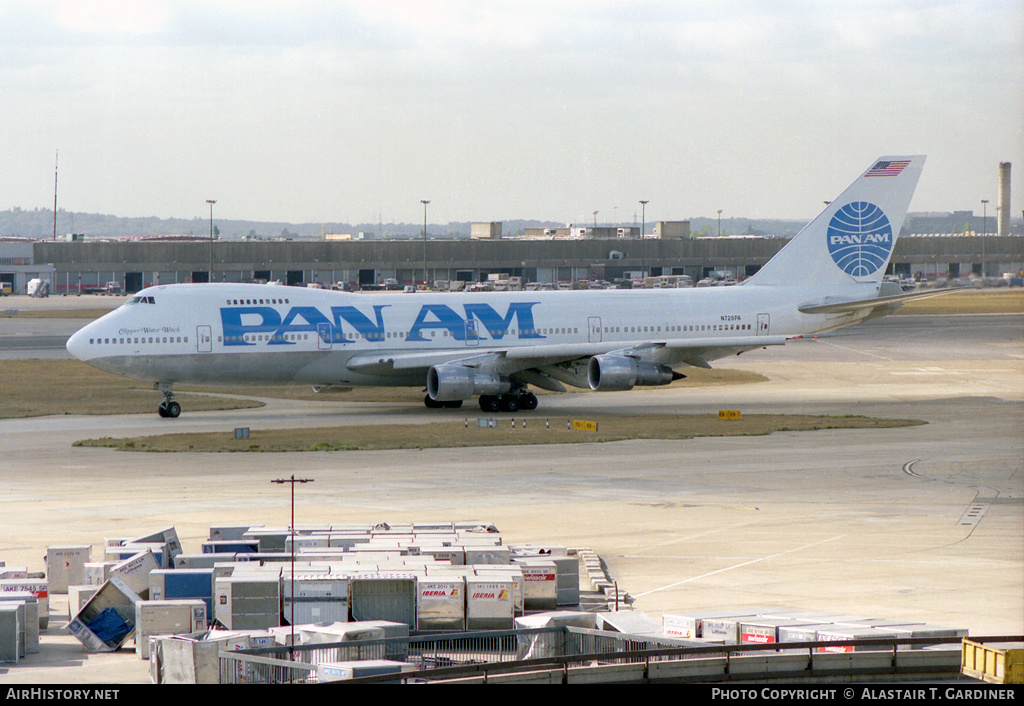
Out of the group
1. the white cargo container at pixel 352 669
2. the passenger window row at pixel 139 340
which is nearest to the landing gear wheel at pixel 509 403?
the passenger window row at pixel 139 340

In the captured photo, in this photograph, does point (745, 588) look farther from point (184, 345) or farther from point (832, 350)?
point (832, 350)

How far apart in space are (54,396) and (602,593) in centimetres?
4357

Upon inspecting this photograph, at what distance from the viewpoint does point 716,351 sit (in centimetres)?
5638

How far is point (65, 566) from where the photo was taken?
89.4 ft

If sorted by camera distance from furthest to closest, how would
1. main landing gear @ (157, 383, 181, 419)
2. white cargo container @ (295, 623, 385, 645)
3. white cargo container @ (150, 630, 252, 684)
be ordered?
main landing gear @ (157, 383, 181, 419) → white cargo container @ (295, 623, 385, 645) → white cargo container @ (150, 630, 252, 684)

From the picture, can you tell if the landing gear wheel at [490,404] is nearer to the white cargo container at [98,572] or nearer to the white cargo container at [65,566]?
the white cargo container at [65,566]

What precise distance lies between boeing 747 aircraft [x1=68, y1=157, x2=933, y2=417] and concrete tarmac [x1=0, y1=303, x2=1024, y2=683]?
217cm

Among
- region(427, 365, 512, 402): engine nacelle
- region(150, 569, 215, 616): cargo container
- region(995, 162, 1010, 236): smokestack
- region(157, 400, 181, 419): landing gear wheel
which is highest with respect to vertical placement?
region(995, 162, 1010, 236): smokestack

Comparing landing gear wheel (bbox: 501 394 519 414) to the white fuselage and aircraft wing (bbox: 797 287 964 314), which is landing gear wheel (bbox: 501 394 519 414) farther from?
aircraft wing (bbox: 797 287 964 314)

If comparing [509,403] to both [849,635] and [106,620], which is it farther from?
[849,635]

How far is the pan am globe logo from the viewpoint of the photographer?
202 feet

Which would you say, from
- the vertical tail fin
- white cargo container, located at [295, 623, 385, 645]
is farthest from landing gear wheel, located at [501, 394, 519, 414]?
white cargo container, located at [295, 623, 385, 645]

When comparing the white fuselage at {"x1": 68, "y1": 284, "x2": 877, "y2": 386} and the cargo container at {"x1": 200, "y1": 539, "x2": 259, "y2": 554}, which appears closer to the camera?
the cargo container at {"x1": 200, "y1": 539, "x2": 259, "y2": 554}

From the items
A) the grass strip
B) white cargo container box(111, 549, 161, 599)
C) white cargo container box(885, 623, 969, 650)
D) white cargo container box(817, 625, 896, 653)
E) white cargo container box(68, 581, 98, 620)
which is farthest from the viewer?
the grass strip
